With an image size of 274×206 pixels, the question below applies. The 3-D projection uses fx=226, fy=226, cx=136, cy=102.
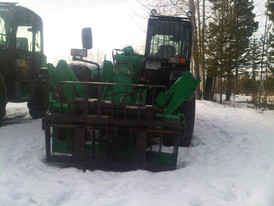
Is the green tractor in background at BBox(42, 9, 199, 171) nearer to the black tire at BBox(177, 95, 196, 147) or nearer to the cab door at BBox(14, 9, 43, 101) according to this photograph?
the black tire at BBox(177, 95, 196, 147)

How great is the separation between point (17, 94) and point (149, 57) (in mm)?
3473

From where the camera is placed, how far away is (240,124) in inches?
237

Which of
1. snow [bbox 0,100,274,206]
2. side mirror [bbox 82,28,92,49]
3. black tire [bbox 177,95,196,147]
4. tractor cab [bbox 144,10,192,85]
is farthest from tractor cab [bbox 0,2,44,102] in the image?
black tire [bbox 177,95,196,147]

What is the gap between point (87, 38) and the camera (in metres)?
3.57

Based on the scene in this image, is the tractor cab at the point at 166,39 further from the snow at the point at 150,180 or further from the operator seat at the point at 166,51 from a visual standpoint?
the snow at the point at 150,180

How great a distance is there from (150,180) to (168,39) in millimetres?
3264

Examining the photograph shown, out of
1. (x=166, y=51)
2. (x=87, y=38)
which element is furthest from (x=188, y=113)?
(x=87, y=38)

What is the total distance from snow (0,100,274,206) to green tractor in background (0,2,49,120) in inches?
66.5

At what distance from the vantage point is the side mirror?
3.53 metres

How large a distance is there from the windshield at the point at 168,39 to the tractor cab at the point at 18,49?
131 inches

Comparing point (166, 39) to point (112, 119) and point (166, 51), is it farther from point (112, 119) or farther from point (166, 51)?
point (112, 119)

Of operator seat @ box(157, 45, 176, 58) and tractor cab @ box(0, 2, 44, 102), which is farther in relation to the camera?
tractor cab @ box(0, 2, 44, 102)

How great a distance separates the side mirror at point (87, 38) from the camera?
139 inches

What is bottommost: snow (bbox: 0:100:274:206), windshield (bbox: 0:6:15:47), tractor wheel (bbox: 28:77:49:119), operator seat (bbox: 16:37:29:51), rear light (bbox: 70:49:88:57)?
snow (bbox: 0:100:274:206)
